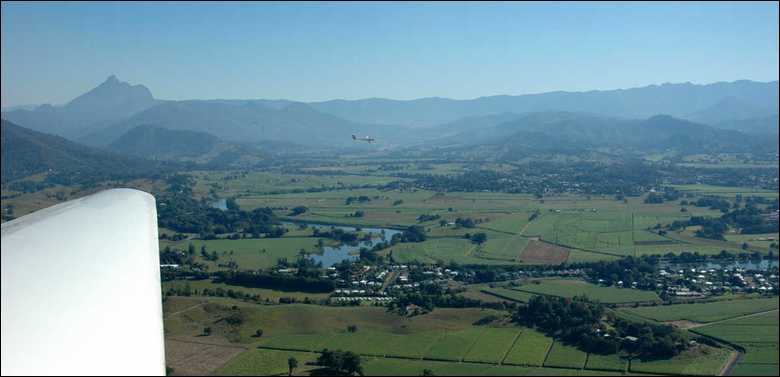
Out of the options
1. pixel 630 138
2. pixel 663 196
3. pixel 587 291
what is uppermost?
pixel 630 138

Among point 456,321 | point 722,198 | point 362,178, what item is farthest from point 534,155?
point 456,321

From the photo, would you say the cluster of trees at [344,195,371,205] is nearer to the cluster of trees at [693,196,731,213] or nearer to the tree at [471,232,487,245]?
the tree at [471,232,487,245]

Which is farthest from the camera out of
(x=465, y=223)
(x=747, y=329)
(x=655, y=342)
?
(x=465, y=223)

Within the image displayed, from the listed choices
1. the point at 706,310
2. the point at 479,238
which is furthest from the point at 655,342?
the point at 479,238

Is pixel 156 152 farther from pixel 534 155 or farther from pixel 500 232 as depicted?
pixel 500 232

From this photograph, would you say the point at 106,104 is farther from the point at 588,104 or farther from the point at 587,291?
the point at 587,291

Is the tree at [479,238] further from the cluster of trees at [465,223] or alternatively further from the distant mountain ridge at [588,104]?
the distant mountain ridge at [588,104]

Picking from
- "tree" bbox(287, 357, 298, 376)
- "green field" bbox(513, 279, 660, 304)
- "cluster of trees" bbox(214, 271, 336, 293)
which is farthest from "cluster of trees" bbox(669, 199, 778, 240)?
"tree" bbox(287, 357, 298, 376)
